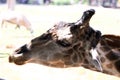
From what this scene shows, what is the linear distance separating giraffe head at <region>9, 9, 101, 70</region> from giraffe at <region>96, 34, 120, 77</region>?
4 centimetres

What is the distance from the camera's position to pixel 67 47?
1.14 meters

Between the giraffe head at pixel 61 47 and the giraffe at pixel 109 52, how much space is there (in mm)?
42

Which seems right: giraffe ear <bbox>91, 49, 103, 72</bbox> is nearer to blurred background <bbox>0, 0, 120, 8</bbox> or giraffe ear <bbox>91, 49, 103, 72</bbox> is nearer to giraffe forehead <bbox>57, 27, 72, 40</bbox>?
giraffe forehead <bbox>57, 27, 72, 40</bbox>

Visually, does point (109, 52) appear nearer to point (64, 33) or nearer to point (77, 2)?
point (64, 33)

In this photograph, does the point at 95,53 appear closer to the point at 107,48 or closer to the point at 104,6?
the point at 107,48

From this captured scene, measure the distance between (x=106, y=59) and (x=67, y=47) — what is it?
0.54 ft

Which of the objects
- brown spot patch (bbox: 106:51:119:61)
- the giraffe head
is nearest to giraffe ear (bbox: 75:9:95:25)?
the giraffe head

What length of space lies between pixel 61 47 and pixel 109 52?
0.19 meters

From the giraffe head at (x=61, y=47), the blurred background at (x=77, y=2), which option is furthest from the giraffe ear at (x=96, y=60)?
the blurred background at (x=77, y=2)

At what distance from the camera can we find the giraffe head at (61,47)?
1132 mm

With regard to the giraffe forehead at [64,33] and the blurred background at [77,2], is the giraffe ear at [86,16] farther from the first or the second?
the blurred background at [77,2]

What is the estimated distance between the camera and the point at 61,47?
3.74ft

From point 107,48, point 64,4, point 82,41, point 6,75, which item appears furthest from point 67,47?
point 64,4

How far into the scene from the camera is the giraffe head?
1132mm
